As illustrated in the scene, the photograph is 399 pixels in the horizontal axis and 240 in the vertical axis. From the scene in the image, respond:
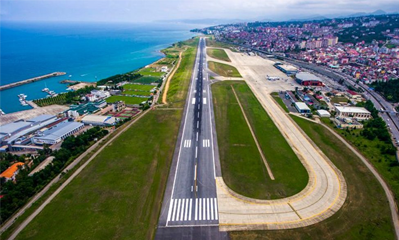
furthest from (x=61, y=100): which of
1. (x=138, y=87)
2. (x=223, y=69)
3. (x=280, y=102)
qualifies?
(x=223, y=69)

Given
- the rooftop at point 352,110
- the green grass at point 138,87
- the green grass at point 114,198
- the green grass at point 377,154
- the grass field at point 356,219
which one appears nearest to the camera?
the grass field at point 356,219

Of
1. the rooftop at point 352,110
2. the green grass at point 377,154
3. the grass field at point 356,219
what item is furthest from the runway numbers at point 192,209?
the rooftop at point 352,110

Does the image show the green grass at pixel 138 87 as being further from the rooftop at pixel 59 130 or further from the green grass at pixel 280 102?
the green grass at pixel 280 102

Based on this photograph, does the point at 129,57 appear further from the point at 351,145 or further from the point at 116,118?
the point at 351,145

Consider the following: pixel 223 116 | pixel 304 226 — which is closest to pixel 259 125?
pixel 223 116

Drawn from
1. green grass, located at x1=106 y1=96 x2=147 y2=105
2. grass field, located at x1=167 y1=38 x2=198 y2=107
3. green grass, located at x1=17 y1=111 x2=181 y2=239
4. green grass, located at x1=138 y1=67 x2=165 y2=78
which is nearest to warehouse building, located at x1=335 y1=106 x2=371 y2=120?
grass field, located at x1=167 y1=38 x2=198 y2=107

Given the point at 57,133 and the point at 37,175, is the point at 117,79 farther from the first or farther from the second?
the point at 37,175
